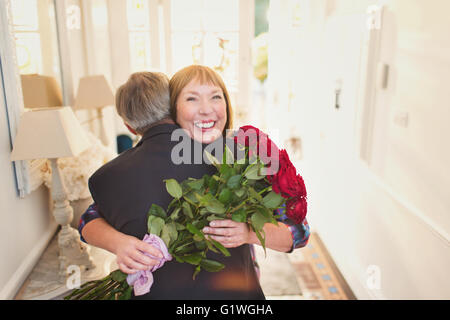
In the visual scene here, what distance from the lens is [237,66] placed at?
1819 mm

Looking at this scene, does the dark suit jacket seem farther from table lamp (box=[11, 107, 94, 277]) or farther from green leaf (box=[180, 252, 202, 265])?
table lamp (box=[11, 107, 94, 277])

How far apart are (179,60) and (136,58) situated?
0.28m

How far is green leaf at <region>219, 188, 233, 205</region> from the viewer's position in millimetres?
793

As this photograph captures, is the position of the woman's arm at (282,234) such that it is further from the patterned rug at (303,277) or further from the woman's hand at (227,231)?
the patterned rug at (303,277)

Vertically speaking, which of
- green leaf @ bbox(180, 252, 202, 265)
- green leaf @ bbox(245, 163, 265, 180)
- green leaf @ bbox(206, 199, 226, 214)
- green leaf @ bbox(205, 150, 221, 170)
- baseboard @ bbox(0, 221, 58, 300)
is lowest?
baseboard @ bbox(0, 221, 58, 300)

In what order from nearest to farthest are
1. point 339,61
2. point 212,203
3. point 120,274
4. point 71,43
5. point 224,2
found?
point 212,203 < point 120,274 < point 224,2 < point 71,43 < point 339,61

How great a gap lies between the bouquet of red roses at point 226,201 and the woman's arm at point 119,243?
23 millimetres

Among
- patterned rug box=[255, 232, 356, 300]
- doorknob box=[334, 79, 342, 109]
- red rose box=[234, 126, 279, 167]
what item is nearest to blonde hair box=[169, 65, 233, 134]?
red rose box=[234, 126, 279, 167]

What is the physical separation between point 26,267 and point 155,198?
104 centimetres

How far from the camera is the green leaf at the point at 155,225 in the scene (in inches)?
32.5

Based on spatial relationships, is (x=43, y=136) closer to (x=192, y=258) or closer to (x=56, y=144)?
(x=56, y=144)

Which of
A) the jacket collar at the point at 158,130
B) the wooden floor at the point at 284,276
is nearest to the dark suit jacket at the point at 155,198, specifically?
the jacket collar at the point at 158,130

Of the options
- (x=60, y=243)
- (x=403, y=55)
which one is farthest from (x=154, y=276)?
(x=403, y=55)

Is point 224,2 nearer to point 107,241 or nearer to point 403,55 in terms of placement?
point 403,55
